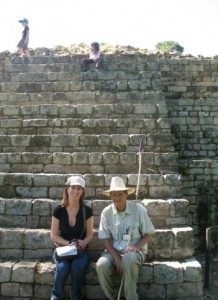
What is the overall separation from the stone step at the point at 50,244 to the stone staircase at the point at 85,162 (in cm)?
1

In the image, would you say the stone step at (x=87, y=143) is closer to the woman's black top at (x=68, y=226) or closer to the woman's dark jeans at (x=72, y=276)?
the woman's black top at (x=68, y=226)

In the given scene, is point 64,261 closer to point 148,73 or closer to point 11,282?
point 11,282

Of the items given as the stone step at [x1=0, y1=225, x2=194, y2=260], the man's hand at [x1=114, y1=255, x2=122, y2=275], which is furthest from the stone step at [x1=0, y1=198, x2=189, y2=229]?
the man's hand at [x1=114, y1=255, x2=122, y2=275]

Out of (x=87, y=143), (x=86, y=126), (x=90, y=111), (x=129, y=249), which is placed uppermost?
(x=90, y=111)

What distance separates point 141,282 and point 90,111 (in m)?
4.71

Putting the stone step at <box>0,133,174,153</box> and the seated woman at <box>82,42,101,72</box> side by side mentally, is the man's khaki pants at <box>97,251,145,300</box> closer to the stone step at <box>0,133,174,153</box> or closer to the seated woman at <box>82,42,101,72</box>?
the stone step at <box>0,133,174,153</box>

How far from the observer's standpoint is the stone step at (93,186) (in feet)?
20.2

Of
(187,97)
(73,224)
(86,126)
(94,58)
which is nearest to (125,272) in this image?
(73,224)

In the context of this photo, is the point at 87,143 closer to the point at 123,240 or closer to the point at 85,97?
the point at 85,97

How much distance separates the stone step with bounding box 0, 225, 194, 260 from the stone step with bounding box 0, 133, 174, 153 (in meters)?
2.29

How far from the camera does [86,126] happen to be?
7.95 metres

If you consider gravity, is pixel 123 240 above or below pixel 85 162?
below

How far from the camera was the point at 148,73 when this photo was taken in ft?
34.4

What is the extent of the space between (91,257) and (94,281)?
433 mm
